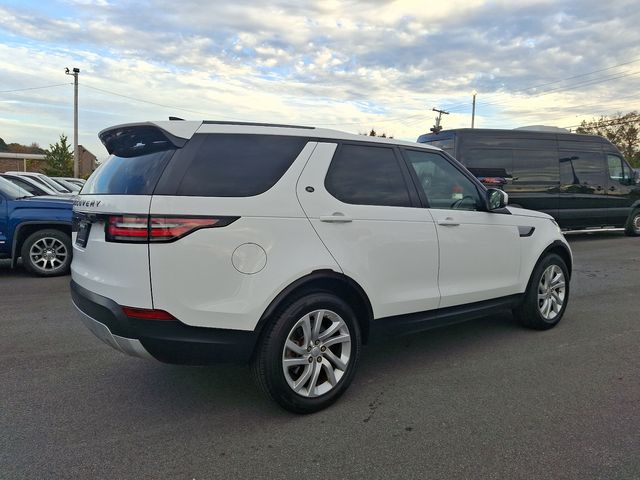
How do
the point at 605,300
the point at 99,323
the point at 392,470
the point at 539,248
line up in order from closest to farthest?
the point at 392,470
the point at 99,323
the point at 539,248
the point at 605,300

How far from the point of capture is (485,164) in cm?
1048

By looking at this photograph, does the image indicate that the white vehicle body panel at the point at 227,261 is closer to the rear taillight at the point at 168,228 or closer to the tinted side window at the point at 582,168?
the rear taillight at the point at 168,228

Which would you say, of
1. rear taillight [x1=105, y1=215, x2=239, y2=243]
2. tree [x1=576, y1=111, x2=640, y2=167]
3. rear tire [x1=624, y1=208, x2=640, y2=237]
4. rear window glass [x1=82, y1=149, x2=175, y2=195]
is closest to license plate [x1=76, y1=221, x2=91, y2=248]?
rear window glass [x1=82, y1=149, x2=175, y2=195]

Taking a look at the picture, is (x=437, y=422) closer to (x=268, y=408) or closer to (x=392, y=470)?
(x=392, y=470)

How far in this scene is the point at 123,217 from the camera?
2.84 meters

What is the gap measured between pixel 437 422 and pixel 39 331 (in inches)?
157

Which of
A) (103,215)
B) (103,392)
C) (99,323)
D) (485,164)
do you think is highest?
(485,164)

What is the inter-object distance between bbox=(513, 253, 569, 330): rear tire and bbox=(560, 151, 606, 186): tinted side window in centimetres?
727

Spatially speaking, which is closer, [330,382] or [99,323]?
[99,323]

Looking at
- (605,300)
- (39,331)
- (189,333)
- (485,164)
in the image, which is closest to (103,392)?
(189,333)

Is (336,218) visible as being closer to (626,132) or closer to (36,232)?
(36,232)

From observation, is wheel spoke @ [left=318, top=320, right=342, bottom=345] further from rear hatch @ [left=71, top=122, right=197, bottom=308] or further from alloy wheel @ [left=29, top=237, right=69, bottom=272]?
alloy wheel @ [left=29, top=237, right=69, bottom=272]

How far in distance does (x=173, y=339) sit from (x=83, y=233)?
41.1 inches

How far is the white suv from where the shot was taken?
2.82 m
